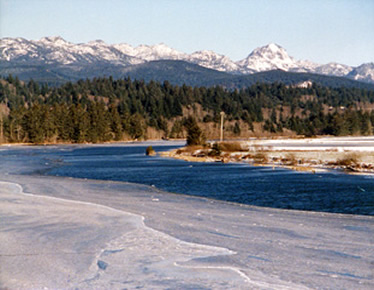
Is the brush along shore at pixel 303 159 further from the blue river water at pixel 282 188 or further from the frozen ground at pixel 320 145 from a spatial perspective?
the frozen ground at pixel 320 145

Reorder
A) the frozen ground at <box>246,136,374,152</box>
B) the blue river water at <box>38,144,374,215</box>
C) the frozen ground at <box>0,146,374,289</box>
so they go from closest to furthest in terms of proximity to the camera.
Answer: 1. the frozen ground at <box>0,146,374,289</box>
2. the blue river water at <box>38,144,374,215</box>
3. the frozen ground at <box>246,136,374,152</box>

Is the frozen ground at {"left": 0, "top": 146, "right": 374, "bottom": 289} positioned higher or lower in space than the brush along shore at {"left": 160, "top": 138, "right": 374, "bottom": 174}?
higher

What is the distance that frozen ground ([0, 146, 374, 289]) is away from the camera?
1162cm

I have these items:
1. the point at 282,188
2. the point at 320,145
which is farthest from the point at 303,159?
the point at 320,145

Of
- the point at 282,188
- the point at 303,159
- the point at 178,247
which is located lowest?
the point at 282,188

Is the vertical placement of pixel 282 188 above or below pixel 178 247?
below

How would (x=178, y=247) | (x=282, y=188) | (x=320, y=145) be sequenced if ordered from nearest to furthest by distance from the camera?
(x=178, y=247)
(x=282, y=188)
(x=320, y=145)

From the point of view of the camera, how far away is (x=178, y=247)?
49.0 feet

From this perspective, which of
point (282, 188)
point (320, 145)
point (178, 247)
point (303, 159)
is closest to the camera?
point (178, 247)

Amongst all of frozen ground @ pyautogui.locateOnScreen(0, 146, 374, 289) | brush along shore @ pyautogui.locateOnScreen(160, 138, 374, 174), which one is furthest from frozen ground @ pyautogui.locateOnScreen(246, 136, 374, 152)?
frozen ground @ pyautogui.locateOnScreen(0, 146, 374, 289)

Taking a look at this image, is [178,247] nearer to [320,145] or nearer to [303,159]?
[303,159]

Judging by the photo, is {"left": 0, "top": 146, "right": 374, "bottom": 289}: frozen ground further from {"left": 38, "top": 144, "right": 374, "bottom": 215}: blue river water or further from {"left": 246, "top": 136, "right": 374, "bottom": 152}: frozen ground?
{"left": 246, "top": 136, "right": 374, "bottom": 152}: frozen ground

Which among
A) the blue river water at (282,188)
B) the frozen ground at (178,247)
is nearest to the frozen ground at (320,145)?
the blue river water at (282,188)

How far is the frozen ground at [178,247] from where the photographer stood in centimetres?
1162
